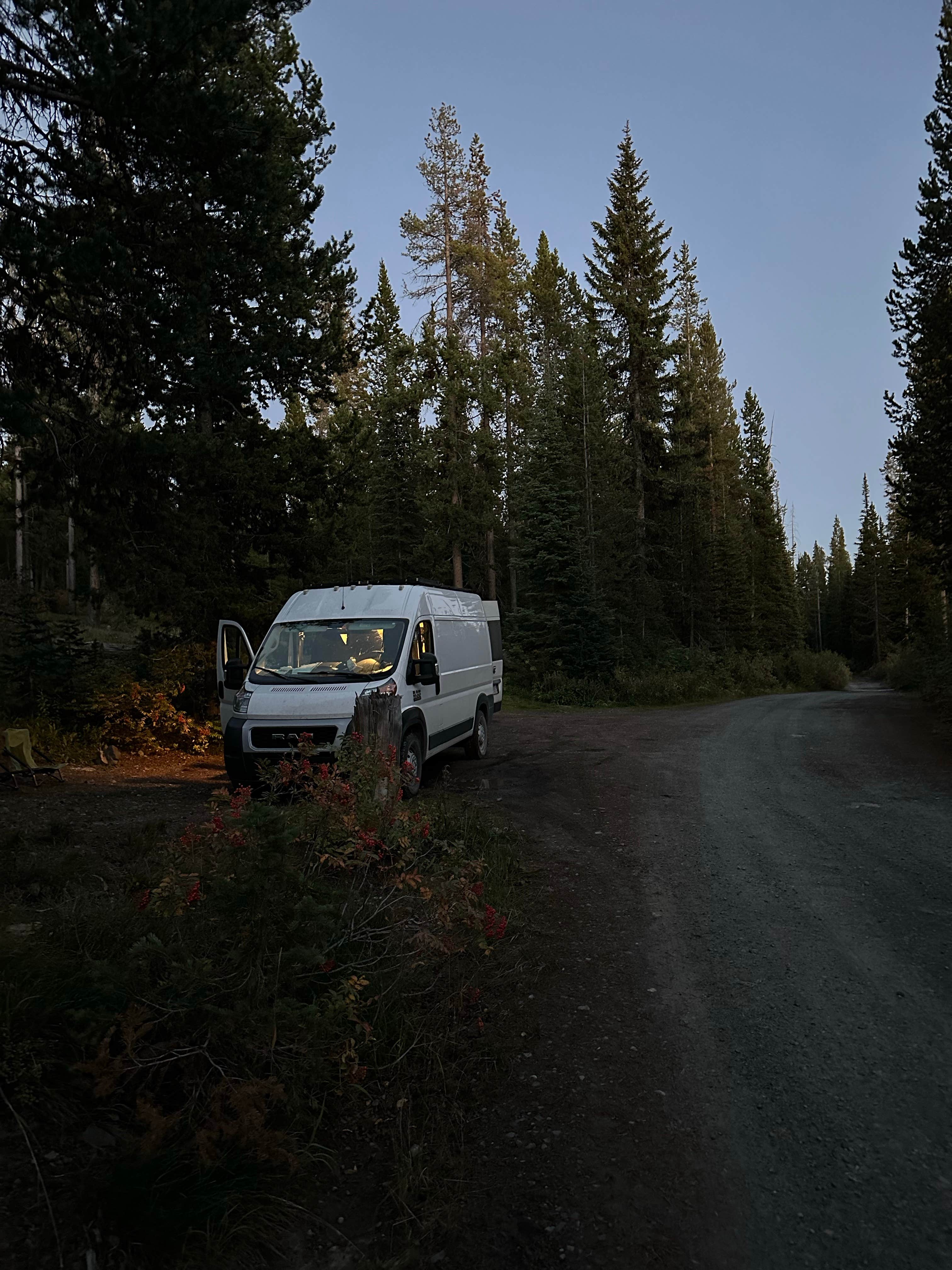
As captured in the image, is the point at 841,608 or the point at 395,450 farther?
the point at 841,608

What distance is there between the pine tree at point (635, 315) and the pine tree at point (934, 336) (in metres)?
13.1

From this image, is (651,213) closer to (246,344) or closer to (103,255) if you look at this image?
(246,344)

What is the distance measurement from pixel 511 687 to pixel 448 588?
17.1 meters

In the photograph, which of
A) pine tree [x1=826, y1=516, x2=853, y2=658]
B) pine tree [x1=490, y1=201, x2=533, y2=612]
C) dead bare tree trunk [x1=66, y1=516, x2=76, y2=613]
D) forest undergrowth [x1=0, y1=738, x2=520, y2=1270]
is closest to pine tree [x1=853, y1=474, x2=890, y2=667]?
pine tree [x1=826, y1=516, x2=853, y2=658]

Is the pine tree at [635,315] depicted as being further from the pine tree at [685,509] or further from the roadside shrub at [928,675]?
the roadside shrub at [928,675]

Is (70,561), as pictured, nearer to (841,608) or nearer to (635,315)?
(635,315)

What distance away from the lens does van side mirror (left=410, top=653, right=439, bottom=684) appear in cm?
975

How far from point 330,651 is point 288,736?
4.77 ft

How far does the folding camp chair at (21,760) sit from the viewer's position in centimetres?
1027

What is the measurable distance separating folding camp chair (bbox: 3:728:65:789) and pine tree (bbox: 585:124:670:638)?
2945 cm

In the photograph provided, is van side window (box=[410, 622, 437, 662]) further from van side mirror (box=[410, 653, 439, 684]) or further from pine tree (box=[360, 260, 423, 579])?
pine tree (box=[360, 260, 423, 579])

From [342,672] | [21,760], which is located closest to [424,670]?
[342,672]

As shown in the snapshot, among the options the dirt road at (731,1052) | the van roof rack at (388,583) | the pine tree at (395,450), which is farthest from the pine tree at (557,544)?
the dirt road at (731,1052)

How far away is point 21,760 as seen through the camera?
34.1ft
